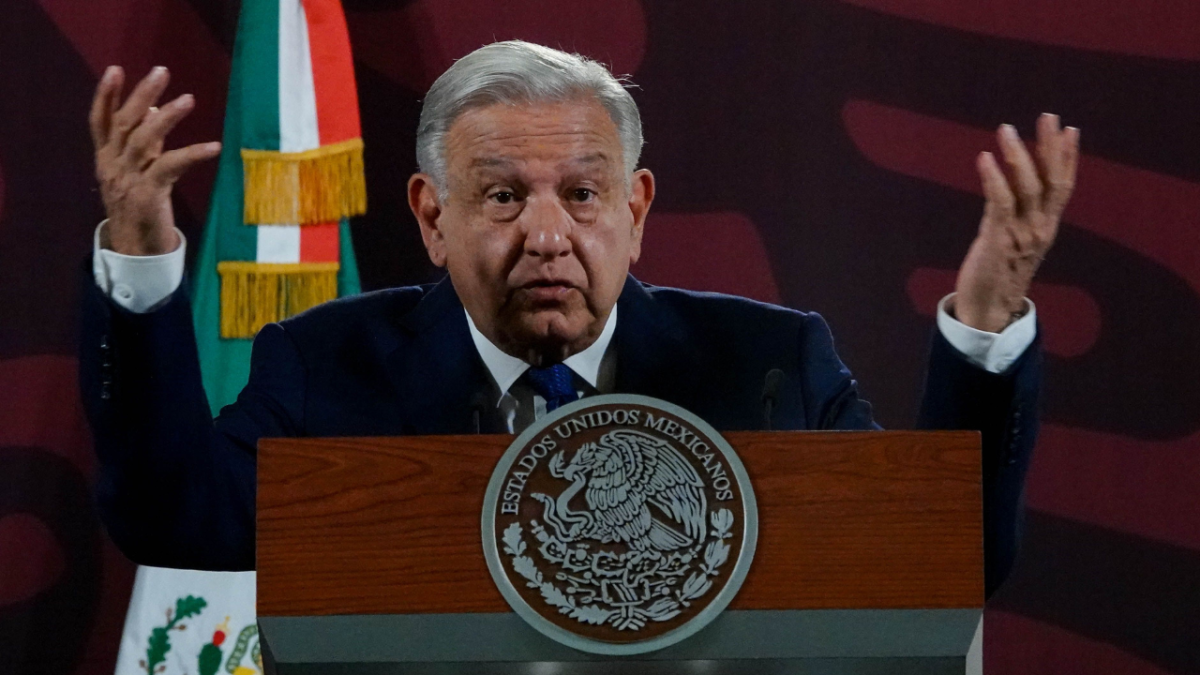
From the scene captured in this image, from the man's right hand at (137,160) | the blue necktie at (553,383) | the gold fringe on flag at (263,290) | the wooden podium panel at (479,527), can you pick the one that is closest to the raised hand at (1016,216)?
the wooden podium panel at (479,527)

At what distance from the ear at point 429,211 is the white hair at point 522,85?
0.08 metres

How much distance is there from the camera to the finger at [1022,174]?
1.45 meters

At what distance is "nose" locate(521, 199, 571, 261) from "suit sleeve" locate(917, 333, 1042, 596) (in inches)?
19.2

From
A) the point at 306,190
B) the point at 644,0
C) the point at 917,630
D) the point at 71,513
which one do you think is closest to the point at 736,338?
the point at 917,630

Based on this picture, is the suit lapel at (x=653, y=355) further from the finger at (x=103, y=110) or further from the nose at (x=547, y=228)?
the finger at (x=103, y=110)

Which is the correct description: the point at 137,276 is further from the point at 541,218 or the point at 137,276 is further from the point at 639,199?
the point at 639,199

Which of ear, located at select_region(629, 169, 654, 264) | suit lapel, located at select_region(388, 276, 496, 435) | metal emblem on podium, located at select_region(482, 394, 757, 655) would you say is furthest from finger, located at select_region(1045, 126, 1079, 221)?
suit lapel, located at select_region(388, 276, 496, 435)

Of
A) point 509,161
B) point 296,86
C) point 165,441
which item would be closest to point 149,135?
point 165,441

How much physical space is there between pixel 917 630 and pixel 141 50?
254cm

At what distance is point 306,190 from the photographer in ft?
9.43

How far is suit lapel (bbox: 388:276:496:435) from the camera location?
1831 millimetres

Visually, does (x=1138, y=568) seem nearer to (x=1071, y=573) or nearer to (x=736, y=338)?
(x=1071, y=573)

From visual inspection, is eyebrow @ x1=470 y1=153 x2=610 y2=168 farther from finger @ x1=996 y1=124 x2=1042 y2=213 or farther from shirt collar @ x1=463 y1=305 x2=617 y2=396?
finger @ x1=996 y1=124 x2=1042 y2=213

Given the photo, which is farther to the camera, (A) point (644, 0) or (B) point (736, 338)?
(A) point (644, 0)
